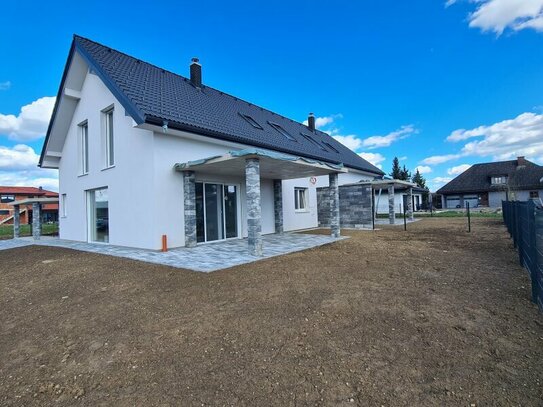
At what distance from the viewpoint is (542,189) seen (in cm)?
3403

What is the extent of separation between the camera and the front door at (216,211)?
10344 mm

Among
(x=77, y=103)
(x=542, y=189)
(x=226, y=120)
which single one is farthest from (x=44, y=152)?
(x=542, y=189)

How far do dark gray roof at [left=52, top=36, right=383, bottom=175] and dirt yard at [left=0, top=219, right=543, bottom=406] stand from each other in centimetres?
546

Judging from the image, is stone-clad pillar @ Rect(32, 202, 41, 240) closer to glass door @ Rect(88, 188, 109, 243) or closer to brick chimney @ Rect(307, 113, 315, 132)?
glass door @ Rect(88, 188, 109, 243)

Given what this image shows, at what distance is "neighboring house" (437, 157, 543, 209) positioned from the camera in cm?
3500

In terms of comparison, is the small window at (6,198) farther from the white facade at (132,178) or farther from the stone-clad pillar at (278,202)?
the stone-clad pillar at (278,202)

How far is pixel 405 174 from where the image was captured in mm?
54312

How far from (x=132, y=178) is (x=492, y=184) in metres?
44.1

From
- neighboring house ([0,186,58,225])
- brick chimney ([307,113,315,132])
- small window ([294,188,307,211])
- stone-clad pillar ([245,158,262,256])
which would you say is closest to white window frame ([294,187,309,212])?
small window ([294,188,307,211])

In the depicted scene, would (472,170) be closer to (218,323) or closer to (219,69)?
(219,69)

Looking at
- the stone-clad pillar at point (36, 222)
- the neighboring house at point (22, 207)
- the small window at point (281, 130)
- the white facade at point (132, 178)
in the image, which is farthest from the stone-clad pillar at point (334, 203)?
the neighboring house at point (22, 207)

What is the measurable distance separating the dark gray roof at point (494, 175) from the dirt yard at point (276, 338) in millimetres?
38762

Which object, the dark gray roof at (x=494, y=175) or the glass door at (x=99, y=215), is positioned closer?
the glass door at (x=99, y=215)

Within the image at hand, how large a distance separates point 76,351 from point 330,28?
1584 centimetres
